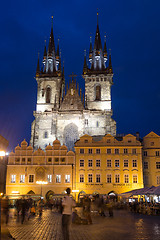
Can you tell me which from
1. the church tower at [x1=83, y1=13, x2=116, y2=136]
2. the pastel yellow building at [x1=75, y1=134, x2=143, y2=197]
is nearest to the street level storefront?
the pastel yellow building at [x1=75, y1=134, x2=143, y2=197]

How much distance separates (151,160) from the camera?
50625 mm

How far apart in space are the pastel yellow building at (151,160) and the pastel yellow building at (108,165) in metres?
1.74

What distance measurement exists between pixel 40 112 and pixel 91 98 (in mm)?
12982

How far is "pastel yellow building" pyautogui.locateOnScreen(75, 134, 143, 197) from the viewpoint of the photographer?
48.4 m

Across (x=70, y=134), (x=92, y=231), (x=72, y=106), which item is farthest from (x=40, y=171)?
(x=92, y=231)

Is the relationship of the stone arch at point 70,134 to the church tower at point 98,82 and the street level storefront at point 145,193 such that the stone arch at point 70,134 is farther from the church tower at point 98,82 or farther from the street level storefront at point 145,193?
the street level storefront at point 145,193

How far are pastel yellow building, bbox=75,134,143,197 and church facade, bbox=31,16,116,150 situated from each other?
1384 cm

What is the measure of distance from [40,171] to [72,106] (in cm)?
2470

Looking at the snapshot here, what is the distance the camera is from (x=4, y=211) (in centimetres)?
862

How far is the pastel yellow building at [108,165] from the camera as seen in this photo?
48406mm

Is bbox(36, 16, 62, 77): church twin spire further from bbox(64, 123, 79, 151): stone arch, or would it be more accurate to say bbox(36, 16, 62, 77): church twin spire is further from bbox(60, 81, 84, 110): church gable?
bbox(64, 123, 79, 151): stone arch

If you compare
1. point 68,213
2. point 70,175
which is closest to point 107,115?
point 70,175

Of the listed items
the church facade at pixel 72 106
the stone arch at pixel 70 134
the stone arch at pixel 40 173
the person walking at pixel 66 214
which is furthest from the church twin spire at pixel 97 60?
the person walking at pixel 66 214

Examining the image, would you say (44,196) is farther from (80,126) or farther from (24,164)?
(80,126)
